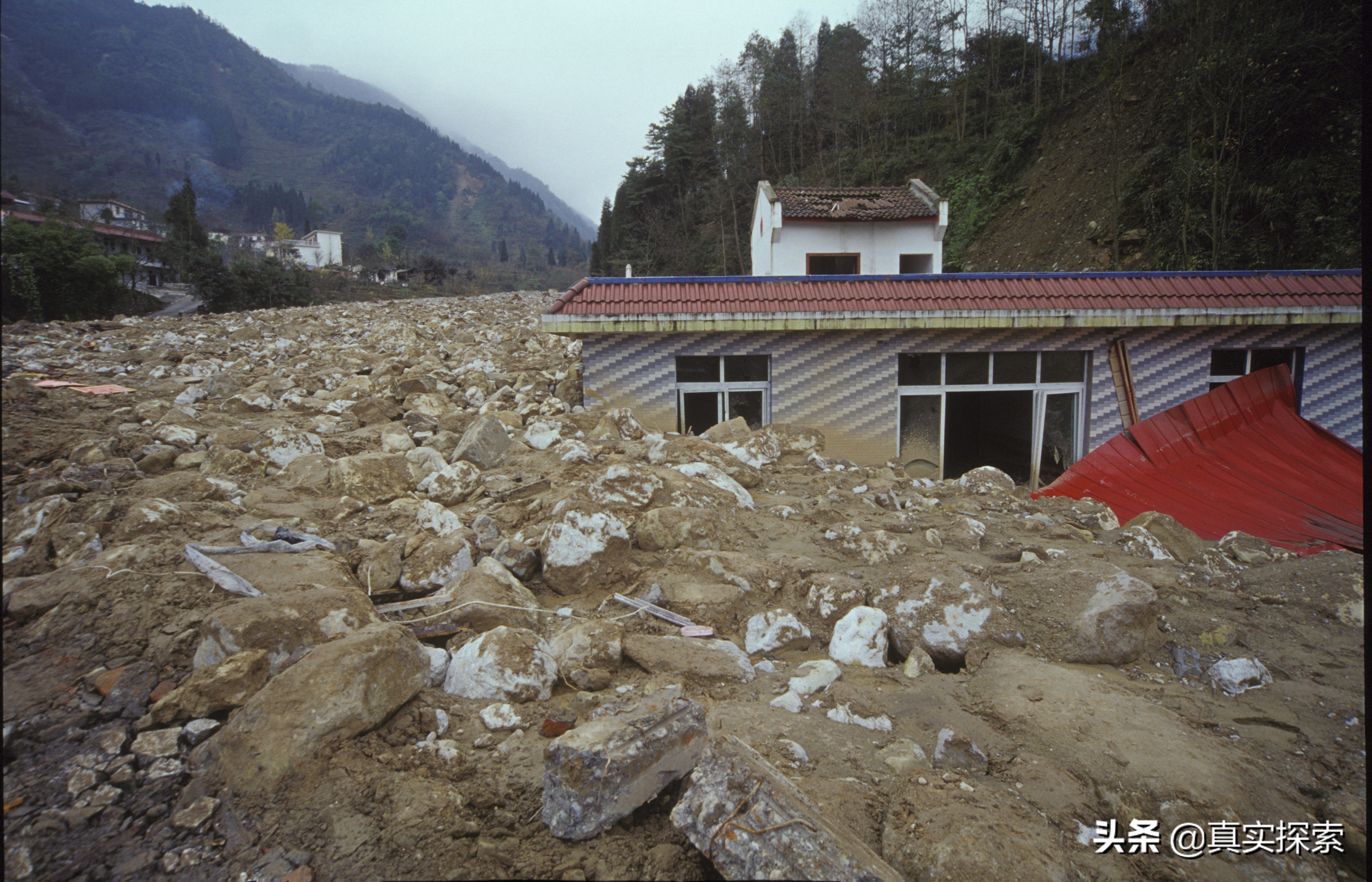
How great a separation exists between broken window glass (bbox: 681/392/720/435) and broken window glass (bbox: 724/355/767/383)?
34 cm

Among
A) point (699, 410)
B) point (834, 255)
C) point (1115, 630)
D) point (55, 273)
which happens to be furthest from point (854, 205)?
point (55, 273)

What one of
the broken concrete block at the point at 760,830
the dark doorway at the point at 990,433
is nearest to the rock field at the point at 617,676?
the broken concrete block at the point at 760,830

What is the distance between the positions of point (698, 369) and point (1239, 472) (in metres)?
6.58

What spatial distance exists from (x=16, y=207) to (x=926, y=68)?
3442 cm

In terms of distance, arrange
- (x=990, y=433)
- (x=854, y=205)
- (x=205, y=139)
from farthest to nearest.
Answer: (x=205, y=139)
(x=854, y=205)
(x=990, y=433)

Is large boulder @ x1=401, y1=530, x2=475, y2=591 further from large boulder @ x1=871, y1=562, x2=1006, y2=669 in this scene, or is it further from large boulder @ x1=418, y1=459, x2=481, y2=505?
large boulder @ x1=871, y1=562, x2=1006, y2=669

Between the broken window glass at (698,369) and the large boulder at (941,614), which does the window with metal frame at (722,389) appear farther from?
the large boulder at (941,614)

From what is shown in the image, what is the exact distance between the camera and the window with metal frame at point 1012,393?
357 inches

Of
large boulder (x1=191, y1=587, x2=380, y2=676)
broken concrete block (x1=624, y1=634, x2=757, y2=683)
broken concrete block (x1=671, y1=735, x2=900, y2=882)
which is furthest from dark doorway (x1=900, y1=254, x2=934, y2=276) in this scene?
broken concrete block (x1=671, y1=735, x2=900, y2=882)

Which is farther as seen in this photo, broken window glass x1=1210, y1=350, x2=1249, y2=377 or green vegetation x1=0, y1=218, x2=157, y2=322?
broken window glass x1=1210, y1=350, x2=1249, y2=377

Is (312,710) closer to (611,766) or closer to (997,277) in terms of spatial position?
(611,766)

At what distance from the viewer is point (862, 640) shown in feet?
11.3

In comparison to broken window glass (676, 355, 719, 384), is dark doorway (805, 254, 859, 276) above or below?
above

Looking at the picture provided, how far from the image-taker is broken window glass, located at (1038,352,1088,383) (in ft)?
29.8
